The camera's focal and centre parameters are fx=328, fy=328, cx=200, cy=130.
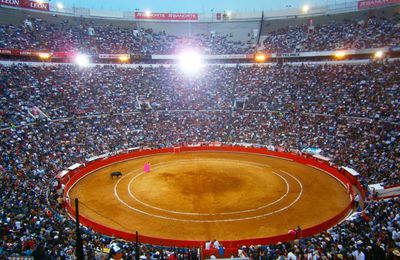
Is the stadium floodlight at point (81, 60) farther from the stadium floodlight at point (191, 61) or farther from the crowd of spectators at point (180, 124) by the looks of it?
the stadium floodlight at point (191, 61)

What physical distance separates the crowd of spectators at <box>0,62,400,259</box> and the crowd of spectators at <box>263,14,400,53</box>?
16.1 feet

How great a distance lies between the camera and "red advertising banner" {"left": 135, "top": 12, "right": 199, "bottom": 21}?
81.6 m

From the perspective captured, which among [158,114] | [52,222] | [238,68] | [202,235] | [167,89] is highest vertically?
[238,68]

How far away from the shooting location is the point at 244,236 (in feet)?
78.1

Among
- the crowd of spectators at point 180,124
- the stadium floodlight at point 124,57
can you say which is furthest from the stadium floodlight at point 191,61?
the stadium floodlight at point 124,57

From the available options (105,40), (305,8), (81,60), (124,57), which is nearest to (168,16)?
(105,40)

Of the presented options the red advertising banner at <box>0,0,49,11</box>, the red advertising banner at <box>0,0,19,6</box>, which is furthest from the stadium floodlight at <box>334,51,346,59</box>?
the red advertising banner at <box>0,0,19,6</box>

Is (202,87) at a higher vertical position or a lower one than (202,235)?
higher

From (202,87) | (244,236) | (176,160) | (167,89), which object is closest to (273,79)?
(202,87)

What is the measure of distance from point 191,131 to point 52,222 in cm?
3350

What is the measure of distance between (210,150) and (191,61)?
30.6 m

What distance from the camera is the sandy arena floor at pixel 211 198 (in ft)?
83.6

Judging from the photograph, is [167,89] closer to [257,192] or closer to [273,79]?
[273,79]

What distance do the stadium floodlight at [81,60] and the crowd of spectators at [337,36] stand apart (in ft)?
124
